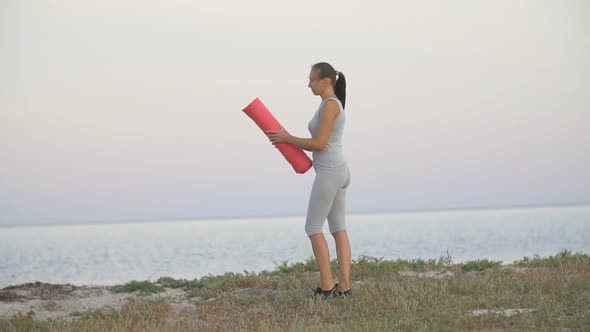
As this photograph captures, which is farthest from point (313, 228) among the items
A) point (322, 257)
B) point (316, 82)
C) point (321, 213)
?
point (316, 82)

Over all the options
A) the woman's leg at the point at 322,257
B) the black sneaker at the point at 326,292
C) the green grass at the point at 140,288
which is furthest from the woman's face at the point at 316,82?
the green grass at the point at 140,288

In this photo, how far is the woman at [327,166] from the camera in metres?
7.41

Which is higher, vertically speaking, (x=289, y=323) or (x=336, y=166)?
(x=336, y=166)

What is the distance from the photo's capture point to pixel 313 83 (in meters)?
7.56

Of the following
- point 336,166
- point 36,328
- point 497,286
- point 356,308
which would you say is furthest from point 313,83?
point 36,328

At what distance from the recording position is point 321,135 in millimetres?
7352

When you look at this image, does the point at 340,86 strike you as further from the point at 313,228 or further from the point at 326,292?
the point at 326,292

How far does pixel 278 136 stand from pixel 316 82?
26.4 inches

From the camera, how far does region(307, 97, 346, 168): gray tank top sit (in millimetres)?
7461

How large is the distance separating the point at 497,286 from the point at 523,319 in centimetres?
177

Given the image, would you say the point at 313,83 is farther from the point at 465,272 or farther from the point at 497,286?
the point at 465,272

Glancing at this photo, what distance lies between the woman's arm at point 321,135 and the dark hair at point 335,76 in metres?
0.31

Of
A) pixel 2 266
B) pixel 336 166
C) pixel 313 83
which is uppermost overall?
pixel 313 83

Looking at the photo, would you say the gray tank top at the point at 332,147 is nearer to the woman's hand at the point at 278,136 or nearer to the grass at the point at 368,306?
the woman's hand at the point at 278,136
